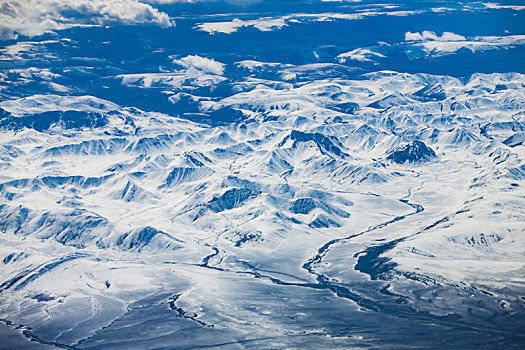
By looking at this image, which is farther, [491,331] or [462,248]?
[462,248]

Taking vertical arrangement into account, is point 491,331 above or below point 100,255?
above

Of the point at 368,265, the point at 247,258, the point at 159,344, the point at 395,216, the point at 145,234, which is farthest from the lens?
the point at 395,216

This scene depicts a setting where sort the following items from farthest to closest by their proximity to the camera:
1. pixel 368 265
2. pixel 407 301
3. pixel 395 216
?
1. pixel 395 216
2. pixel 368 265
3. pixel 407 301

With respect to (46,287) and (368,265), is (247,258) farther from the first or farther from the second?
(46,287)

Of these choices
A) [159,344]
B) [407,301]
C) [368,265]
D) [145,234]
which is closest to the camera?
[159,344]

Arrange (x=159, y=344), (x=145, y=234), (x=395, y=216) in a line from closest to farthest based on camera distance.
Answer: (x=159, y=344)
(x=145, y=234)
(x=395, y=216)

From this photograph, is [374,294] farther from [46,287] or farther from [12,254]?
[12,254]

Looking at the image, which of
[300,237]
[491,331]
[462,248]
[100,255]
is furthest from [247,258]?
[491,331]

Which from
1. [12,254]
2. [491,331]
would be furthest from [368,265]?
[12,254]

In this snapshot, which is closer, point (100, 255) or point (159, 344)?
point (159, 344)
